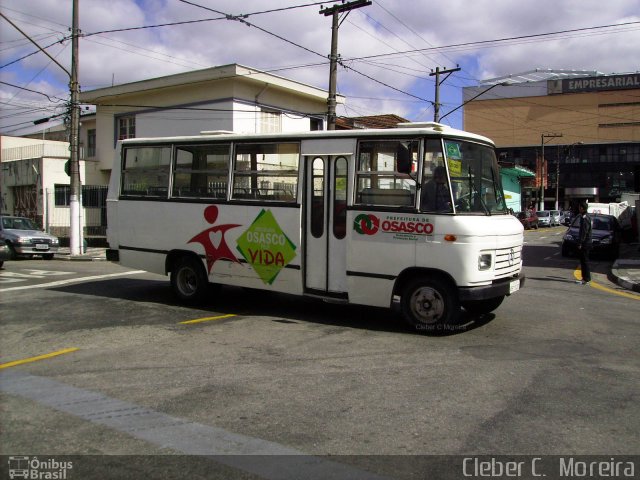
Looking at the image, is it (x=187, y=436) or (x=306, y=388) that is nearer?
(x=187, y=436)

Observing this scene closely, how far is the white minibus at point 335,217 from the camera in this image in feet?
23.5

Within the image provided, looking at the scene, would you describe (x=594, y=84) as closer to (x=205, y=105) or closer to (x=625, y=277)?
(x=205, y=105)

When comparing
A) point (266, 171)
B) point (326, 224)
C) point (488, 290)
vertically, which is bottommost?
point (488, 290)

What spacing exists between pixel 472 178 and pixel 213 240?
4297 millimetres

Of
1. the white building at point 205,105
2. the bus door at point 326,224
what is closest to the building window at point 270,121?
the white building at point 205,105

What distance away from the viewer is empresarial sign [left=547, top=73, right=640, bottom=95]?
257 ft

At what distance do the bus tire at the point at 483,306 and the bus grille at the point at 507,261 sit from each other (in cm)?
64

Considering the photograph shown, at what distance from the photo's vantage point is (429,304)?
7.33 m

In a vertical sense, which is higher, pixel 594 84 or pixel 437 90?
→ pixel 594 84

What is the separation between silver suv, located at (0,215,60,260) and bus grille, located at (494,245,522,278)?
1632cm

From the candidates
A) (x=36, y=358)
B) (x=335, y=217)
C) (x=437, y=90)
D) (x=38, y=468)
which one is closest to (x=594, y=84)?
(x=437, y=90)

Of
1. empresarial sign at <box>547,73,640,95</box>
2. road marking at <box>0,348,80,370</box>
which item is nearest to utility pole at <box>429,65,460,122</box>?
road marking at <box>0,348,80,370</box>

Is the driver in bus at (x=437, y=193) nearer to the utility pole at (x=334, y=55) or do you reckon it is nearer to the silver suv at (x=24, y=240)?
the utility pole at (x=334, y=55)

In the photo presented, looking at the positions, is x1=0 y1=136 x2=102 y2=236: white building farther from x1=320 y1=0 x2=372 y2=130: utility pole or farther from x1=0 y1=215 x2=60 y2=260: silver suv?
x1=320 y1=0 x2=372 y2=130: utility pole
